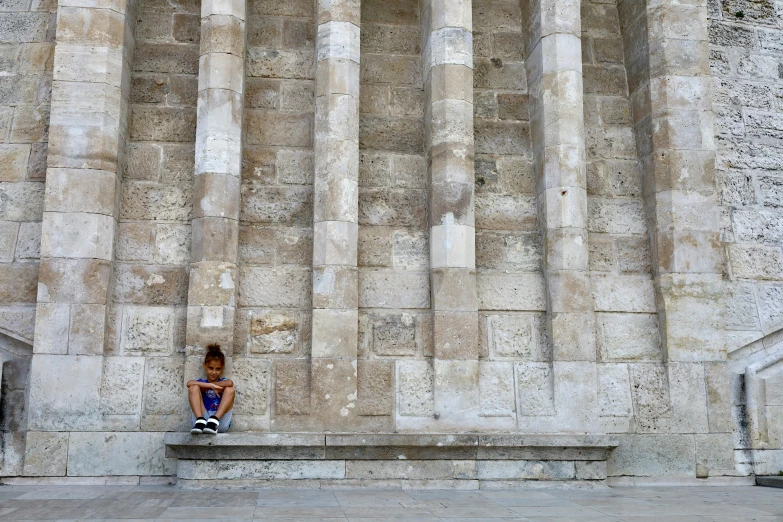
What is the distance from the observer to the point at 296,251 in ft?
28.9

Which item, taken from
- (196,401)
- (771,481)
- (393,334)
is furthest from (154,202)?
(771,481)

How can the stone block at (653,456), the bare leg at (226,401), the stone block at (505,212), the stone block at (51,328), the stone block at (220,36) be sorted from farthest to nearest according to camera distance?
1. the stone block at (505,212)
2. the stone block at (220,36)
3. the stone block at (653,456)
4. the stone block at (51,328)
5. the bare leg at (226,401)

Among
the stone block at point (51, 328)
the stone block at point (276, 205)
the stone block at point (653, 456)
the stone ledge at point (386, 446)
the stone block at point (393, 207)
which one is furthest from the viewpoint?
the stone block at point (393, 207)

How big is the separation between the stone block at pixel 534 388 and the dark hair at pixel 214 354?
2.96 meters

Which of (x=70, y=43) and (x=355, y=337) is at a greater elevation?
(x=70, y=43)

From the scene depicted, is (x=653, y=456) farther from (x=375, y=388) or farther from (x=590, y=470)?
(x=375, y=388)

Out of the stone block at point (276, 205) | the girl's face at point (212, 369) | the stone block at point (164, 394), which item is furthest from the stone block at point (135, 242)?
the girl's face at point (212, 369)

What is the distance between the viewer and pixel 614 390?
8.76m

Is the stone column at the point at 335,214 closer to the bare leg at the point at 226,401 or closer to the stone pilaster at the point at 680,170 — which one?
the bare leg at the point at 226,401

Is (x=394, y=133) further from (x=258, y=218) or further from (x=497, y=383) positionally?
(x=497, y=383)

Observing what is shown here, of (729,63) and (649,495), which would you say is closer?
(649,495)

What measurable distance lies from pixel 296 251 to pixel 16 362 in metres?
2.99

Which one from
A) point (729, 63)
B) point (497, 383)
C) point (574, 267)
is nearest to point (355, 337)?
point (497, 383)

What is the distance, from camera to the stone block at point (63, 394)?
797 cm
